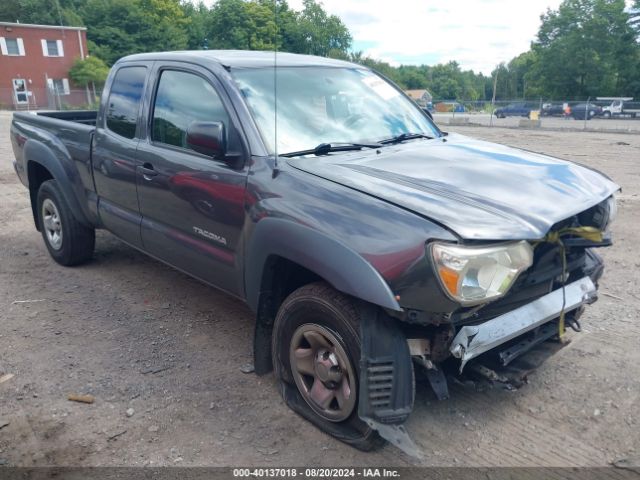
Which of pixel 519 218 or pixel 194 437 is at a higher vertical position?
pixel 519 218

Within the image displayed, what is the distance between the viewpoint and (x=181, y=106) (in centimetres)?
374

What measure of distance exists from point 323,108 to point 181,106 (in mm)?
989

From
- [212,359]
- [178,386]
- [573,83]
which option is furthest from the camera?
[573,83]

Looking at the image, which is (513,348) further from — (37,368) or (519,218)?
(37,368)

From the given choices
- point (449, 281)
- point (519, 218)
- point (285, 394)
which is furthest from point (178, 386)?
point (519, 218)

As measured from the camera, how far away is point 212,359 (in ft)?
12.0

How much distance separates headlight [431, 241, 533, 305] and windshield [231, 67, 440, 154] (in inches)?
50.4

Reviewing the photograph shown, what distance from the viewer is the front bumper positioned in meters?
2.43

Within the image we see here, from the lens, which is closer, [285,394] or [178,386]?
[285,394]

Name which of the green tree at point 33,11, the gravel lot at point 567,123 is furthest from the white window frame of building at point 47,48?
the gravel lot at point 567,123

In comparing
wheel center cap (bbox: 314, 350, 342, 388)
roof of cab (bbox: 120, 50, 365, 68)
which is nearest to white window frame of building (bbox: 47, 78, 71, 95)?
roof of cab (bbox: 120, 50, 365, 68)

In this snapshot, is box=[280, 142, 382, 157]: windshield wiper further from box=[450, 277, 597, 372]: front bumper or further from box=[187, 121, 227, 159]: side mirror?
box=[450, 277, 597, 372]: front bumper

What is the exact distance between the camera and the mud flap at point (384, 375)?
8.07ft

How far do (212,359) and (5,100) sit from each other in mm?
48659
